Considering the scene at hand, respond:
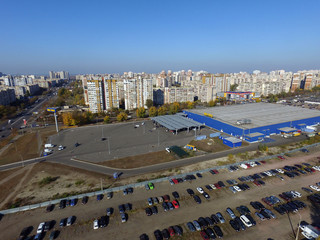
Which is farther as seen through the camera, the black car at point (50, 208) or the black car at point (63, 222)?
the black car at point (50, 208)

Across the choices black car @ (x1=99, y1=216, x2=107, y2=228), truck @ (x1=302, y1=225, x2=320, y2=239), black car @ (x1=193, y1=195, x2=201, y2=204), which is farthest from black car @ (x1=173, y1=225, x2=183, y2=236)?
truck @ (x1=302, y1=225, x2=320, y2=239)

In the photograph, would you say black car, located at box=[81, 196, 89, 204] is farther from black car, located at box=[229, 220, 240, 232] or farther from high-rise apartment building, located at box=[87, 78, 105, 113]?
high-rise apartment building, located at box=[87, 78, 105, 113]

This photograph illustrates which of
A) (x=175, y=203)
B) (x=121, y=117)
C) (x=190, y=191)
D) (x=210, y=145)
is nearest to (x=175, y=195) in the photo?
(x=175, y=203)

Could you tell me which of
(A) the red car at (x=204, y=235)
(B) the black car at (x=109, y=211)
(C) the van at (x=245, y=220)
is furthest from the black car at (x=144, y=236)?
(C) the van at (x=245, y=220)

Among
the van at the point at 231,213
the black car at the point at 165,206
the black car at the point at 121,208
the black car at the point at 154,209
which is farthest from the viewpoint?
the black car at the point at 165,206

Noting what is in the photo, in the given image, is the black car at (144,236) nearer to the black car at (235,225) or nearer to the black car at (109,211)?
the black car at (109,211)

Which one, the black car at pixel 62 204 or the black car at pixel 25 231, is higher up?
the black car at pixel 62 204
